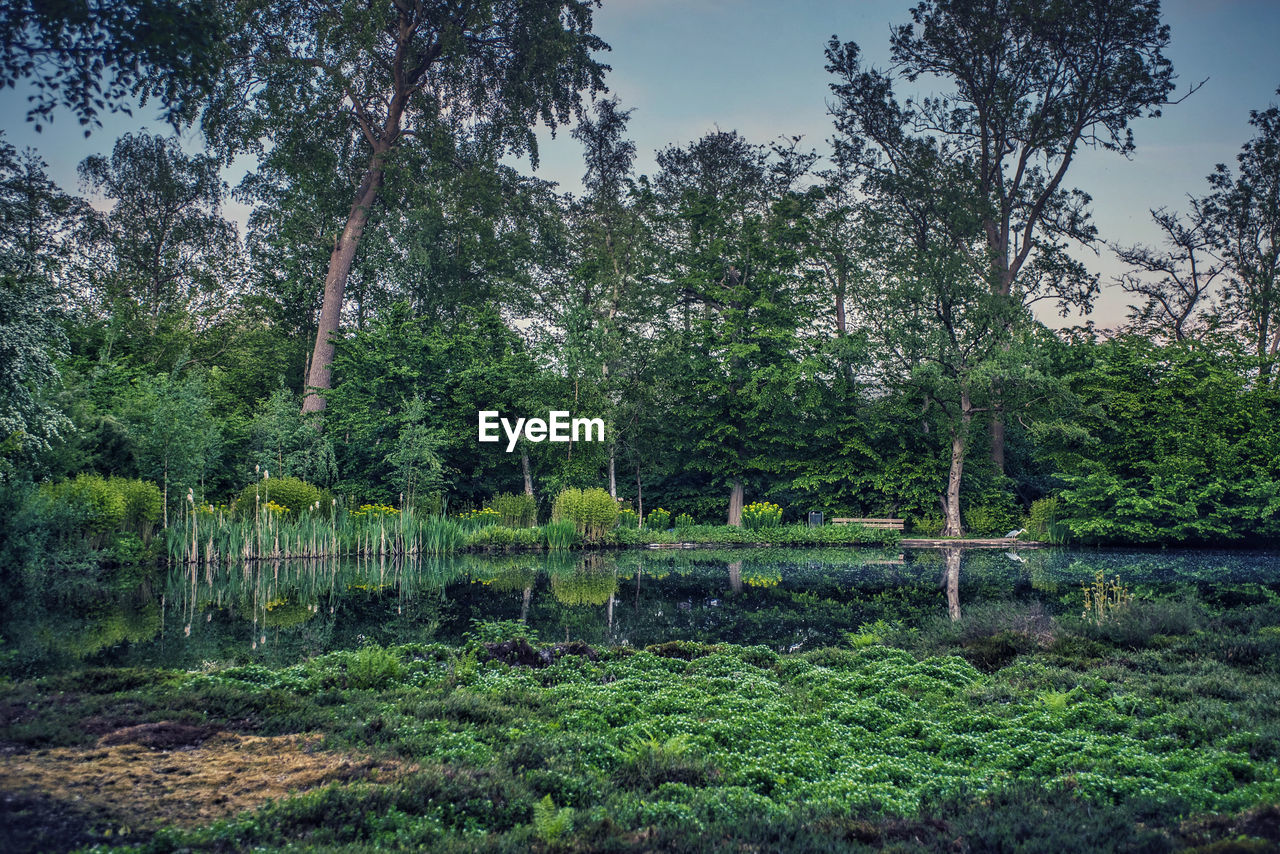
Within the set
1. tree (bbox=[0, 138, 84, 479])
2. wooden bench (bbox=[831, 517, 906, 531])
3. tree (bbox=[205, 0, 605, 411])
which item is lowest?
wooden bench (bbox=[831, 517, 906, 531])

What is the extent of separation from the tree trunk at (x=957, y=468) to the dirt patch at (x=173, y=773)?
78.7 ft

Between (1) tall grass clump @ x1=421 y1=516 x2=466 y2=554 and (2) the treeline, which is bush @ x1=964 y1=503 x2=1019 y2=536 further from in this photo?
(1) tall grass clump @ x1=421 y1=516 x2=466 y2=554

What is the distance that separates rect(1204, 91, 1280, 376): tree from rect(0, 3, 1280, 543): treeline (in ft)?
0.37

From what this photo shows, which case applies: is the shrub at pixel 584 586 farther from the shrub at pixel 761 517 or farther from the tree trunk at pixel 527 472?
the shrub at pixel 761 517

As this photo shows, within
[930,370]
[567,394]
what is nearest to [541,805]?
[567,394]

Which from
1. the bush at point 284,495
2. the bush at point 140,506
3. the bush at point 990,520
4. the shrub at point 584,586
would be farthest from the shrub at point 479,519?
the bush at point 990,520

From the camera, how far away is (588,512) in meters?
20.8

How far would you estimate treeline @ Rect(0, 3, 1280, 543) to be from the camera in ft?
72.5

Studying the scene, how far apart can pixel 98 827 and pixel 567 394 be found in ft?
67.7

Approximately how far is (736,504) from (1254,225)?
22.4 m

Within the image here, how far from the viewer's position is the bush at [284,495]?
55.9ft

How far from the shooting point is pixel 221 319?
30953 millimetres

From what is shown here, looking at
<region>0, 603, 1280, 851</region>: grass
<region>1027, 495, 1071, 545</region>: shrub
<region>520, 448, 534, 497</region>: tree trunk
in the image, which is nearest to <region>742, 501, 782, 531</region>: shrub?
<region>520, 448, 534, 497</region>: tree trunk

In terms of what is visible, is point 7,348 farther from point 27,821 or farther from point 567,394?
point 567,394
